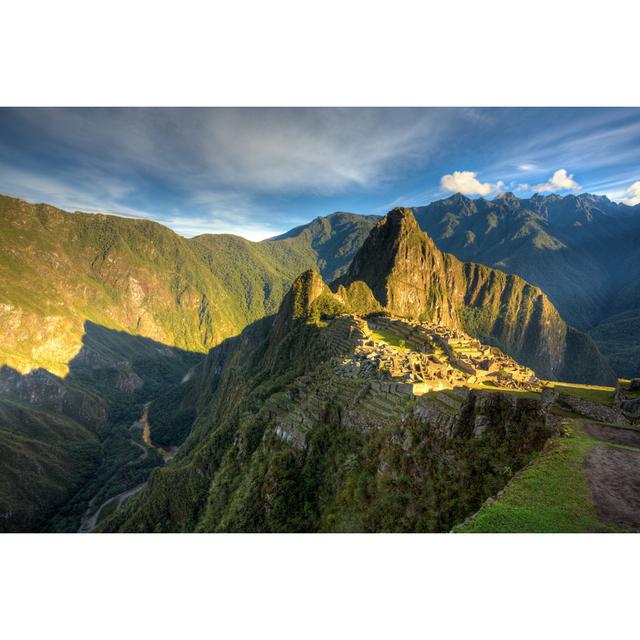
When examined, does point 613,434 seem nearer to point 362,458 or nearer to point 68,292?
point 362,458

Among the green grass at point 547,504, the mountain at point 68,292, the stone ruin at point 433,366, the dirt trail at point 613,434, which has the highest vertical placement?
the mountain at point 68,292

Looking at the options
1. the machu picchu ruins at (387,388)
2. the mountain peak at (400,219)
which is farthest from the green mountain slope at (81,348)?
the mountain peak at (400,219)

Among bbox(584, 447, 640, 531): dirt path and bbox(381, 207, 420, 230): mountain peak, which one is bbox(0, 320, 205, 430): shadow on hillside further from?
bbox(584, 447, 640, 531): dirt path

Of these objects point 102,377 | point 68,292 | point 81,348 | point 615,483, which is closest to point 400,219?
point 615,483

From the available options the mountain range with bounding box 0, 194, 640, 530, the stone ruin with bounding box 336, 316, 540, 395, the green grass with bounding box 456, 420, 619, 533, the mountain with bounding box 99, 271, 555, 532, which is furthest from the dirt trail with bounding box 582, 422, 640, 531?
the mountain range with bounding box 0, 194, 640, 530

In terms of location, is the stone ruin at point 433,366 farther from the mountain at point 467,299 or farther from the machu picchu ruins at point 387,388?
the mountain at point 467,299
